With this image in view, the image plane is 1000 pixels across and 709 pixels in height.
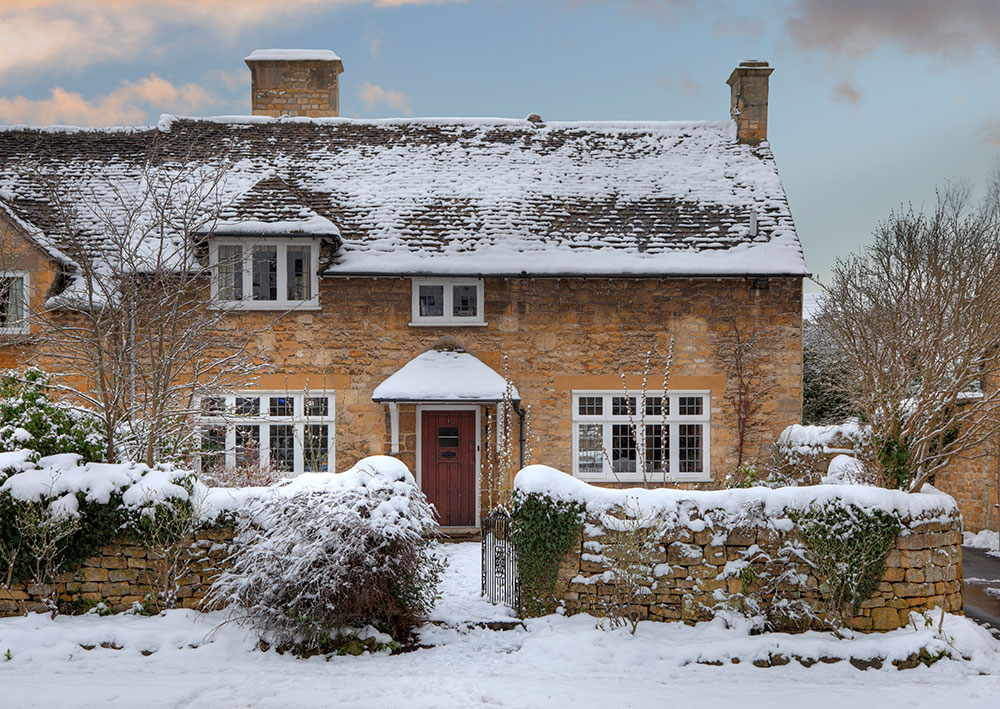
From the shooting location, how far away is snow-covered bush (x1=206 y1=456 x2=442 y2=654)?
7.32m

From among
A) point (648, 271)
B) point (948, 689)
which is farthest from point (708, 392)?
point (948, 689)

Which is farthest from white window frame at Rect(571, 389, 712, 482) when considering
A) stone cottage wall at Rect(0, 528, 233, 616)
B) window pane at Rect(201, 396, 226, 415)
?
stone cottage wall at Rect(0, 528, 233, 616)

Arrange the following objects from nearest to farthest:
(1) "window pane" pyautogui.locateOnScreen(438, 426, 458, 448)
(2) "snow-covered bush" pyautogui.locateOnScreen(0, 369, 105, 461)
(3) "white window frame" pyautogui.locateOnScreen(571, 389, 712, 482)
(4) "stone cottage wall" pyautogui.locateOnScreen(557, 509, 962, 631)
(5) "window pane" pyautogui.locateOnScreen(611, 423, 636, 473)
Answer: (4) "stone cottage wall" pyautogui.locateOnScreen(557, 509, 962, 631) → (2) "snow-covered bush" pyautogui.locateOnScreen(0, 369, 105, 461) → (1) "window pane" pyautogui.locateOnScreen(438, 426, 458, 448) → (3) "white window frame" pyautogui.locateOnScreen(571, 389, 712, 482) → (5) "window pane" pyautogui.locateOnScreen(611, 423, 636, 473)

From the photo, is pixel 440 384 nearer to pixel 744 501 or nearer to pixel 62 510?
pixel 744 501

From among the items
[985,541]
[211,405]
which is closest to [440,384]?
[211,405]

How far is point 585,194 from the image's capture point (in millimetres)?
15258

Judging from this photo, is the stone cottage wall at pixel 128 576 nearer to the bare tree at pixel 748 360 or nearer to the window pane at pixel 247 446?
the window pane at pixel 247 446

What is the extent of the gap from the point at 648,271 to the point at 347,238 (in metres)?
5.98

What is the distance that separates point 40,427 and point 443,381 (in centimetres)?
625

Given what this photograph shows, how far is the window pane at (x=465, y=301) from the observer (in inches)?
550

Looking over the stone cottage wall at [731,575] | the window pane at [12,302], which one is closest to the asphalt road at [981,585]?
the stone cottage wall at [731,575]

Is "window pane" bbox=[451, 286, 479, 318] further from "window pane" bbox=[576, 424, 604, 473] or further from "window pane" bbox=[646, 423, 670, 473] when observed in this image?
"window pane" bbox=[646, 423, 670, 473]

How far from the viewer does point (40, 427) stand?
8.51 meters

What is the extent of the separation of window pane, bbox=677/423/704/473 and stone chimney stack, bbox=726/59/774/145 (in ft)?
23.9
